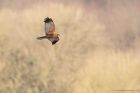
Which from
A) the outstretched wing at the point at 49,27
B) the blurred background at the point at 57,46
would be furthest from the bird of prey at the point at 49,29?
the blurred background at the point at 57,46

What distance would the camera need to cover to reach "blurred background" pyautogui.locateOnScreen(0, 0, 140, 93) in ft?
44.8

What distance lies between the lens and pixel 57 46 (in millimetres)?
14172

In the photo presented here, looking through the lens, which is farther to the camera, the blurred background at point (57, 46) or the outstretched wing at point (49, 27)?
the blurred background at point (57, 46)

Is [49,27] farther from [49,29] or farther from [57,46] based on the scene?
[57,46]

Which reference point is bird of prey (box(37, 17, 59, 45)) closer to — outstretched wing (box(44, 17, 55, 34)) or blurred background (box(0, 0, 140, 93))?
outstretched wing (box(44, 17, 55, 34))

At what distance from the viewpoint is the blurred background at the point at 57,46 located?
44.8ft

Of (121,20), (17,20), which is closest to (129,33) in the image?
(121,20)

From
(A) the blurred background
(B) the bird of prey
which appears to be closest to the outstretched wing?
(B) the bird of prey

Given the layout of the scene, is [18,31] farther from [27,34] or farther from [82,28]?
[82,28]

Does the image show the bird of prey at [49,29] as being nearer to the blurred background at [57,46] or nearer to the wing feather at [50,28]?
the wing feather at [50,28]

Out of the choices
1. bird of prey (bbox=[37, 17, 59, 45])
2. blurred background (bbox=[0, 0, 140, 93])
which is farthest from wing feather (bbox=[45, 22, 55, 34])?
blurred background (bbox=[0, 0, 140, 93])

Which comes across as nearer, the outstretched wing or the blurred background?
the outstretched wing

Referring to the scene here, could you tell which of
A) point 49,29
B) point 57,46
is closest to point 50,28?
point 49,29

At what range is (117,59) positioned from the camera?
1298cm
